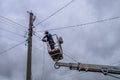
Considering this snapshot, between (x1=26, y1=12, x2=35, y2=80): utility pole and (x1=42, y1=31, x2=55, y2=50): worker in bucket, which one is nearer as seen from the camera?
(x1=26, y1=12, x2=35, y2=80): utility pole

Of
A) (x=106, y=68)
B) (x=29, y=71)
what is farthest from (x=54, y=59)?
(x=106, y=68)

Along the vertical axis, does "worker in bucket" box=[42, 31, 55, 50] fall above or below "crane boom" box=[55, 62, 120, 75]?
above

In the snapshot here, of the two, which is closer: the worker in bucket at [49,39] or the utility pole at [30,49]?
the utility pole at [30,49]

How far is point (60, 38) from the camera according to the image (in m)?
14.3

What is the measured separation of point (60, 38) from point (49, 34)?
2.53 feet

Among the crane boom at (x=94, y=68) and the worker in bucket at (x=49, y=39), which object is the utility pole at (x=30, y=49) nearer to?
the worker in bucket at (x=49, y=39)

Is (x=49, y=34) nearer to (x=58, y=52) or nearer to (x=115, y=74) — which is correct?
(x=58, y=52)

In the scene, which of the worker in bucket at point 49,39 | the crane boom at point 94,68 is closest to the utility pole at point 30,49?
the worker in bucket at point 49,39

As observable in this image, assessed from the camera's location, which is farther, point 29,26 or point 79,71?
point 79,71

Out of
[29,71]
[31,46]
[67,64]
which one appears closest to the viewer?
[29,71]

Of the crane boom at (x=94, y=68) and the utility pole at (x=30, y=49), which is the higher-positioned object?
the utility pole at (x=30, y=49)

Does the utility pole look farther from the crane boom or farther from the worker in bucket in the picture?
the crane boom

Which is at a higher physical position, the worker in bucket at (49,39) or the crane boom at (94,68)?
the worker in bucket at (49,39)

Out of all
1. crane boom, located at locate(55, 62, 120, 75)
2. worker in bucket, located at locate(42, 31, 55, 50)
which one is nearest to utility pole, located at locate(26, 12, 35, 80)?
worker in bucket, located at locate(42, 31, 55, 50)
